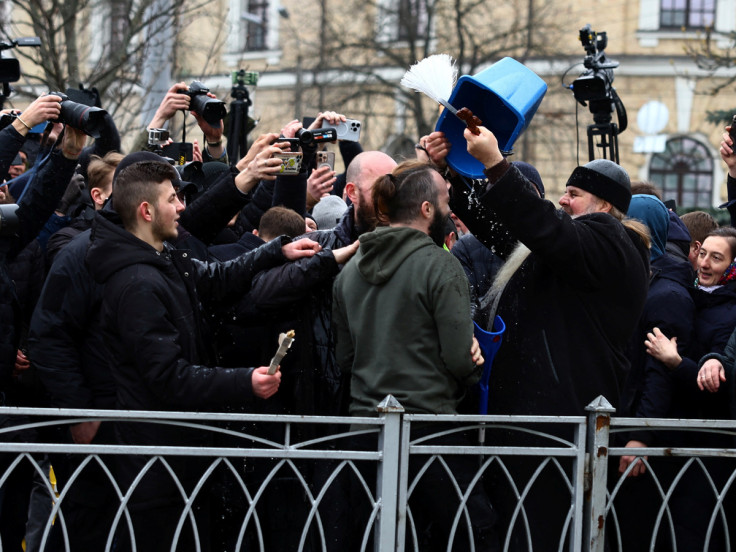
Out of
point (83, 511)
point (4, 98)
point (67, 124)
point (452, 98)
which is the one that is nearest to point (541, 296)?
point (452, 98)

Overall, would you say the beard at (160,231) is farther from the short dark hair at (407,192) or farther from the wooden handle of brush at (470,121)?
the wooden handle of brush at (470,121)

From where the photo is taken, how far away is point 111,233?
3.68 m

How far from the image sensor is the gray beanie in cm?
537

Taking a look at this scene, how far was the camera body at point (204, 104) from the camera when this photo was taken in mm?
5015

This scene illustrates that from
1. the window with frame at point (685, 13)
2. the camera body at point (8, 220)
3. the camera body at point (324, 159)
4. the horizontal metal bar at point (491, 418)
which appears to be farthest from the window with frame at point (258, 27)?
the horizontal metal bar at point (491, 418)

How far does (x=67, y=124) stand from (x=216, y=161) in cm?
125

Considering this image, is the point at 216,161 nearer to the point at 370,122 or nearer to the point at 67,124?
the point at 67,124

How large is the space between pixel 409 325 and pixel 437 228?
452 millimetres

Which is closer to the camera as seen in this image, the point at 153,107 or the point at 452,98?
the point at 452,98

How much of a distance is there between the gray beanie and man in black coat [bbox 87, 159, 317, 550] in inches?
61.2

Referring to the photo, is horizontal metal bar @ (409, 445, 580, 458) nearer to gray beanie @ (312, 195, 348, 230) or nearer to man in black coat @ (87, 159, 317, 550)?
man in black coat @ (87, 159, 317, 550)

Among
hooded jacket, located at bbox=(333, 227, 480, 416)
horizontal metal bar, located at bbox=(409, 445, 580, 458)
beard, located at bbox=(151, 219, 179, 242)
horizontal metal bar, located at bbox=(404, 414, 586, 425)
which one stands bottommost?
A: horizontal metal bar, located at bbox=(409, 445, 580, 458)

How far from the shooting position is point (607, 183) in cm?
384

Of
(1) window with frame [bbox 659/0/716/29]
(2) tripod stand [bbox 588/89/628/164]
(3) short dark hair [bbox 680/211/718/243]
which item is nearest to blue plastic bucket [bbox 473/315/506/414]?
(3) short dark hair [bbox 680/211/718/243]
